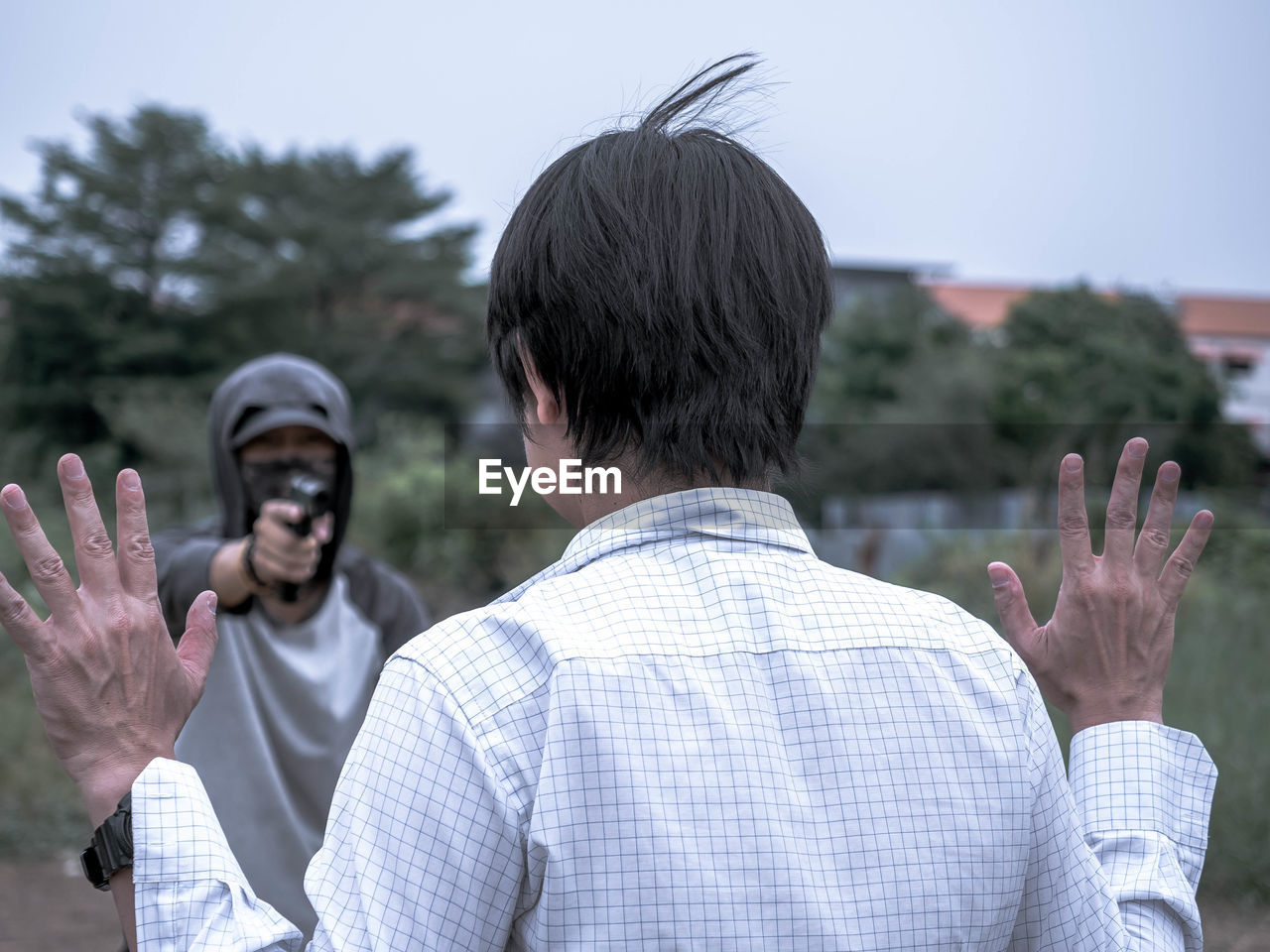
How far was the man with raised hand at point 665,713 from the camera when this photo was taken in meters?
0.89

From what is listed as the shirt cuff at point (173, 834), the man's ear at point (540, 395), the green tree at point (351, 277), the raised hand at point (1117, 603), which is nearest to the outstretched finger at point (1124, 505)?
the raised hand at point (1117, 603)

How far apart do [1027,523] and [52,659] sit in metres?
9.94

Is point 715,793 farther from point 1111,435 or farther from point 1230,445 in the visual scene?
point 1111,435

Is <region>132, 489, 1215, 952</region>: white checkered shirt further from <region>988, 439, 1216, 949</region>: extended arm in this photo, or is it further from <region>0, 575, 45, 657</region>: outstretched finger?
<region>0, 575, 45, 657</region>: outstretched finger

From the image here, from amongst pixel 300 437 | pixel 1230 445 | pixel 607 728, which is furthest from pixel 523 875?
pixel 1230 445

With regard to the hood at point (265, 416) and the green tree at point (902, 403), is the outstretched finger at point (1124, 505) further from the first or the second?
the green tree at point (902, 403)

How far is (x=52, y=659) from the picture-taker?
1.02 meters

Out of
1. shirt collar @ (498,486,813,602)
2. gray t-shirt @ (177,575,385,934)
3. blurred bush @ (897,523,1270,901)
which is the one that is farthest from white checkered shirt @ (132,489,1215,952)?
blurred bush @ (897,523,1270,901)

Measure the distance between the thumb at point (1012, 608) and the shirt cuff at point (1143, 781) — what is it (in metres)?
0.14

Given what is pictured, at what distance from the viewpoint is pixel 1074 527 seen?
131 cm

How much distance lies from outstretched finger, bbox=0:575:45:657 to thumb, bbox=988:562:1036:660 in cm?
103

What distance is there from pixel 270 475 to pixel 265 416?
0.17 meters

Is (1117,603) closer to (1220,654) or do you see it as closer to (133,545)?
(133,545)

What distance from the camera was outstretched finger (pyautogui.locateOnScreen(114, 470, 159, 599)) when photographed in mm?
1093
